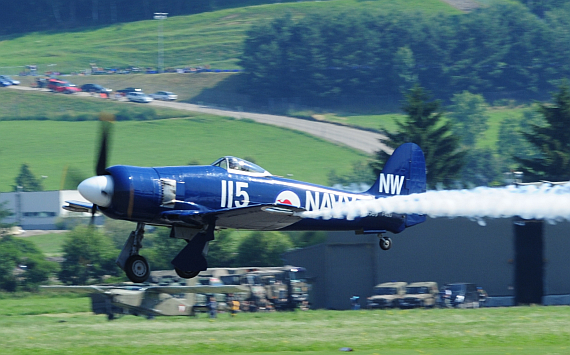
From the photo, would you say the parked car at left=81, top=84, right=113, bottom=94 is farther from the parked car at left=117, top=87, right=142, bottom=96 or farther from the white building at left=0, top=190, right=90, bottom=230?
the white building at left=0, top=190, right=90, bottom=230

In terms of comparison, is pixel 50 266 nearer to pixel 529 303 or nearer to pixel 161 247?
pixel 161 247

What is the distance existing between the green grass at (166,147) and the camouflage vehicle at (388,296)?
43360mm

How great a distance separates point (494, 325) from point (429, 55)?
348ft

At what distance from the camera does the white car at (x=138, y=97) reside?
99375mm

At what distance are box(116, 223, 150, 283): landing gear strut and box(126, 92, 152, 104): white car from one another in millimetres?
84153

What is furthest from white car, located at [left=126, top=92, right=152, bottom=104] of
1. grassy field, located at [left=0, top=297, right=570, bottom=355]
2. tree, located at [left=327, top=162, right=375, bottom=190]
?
grassy field, located at [left=0, top=297, right=570, bottom=355]

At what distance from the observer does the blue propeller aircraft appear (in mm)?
15867

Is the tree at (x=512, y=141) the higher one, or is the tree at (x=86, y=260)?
the tree at (x=512, y=141)

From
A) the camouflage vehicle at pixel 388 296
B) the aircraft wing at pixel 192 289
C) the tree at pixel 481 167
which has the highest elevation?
the tree at pixel 481 167

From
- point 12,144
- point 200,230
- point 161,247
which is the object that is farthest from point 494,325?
point 12,144

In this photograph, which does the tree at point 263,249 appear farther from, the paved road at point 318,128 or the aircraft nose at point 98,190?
the paved road at point 318,128

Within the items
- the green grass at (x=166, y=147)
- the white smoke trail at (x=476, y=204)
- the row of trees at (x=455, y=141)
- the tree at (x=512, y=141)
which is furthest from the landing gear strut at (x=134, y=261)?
the tree at (x=512, y=141)

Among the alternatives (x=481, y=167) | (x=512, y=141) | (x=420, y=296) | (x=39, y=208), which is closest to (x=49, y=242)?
(x=39, y=208)

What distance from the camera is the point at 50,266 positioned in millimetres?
40250
